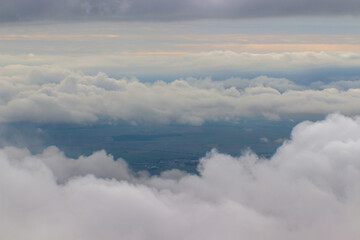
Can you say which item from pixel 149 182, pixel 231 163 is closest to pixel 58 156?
pixel 149 182

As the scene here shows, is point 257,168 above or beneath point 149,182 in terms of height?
beneath

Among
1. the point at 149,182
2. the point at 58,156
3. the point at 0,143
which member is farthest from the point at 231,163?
the point at 0,143

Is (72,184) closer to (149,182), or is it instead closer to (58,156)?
(149,182)

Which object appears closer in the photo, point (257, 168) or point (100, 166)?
point (257, 168)

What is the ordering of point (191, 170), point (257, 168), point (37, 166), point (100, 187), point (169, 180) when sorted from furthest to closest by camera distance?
point (191, 170), point (169, 180), point (37, 166), point (257, 168), point (100, 187)

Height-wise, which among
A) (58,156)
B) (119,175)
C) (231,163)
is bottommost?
(231,163)

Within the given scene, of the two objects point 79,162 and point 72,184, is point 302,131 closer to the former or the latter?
point 72,184

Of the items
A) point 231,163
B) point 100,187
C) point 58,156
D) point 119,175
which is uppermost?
point 58,156

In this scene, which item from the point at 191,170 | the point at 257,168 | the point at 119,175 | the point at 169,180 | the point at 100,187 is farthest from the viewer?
the point at 191,170

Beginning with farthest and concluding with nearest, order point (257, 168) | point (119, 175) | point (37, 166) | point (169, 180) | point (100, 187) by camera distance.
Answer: point (119, 175), point (169, 180), point (37, 166), point (257, 168), point (100, 187)
